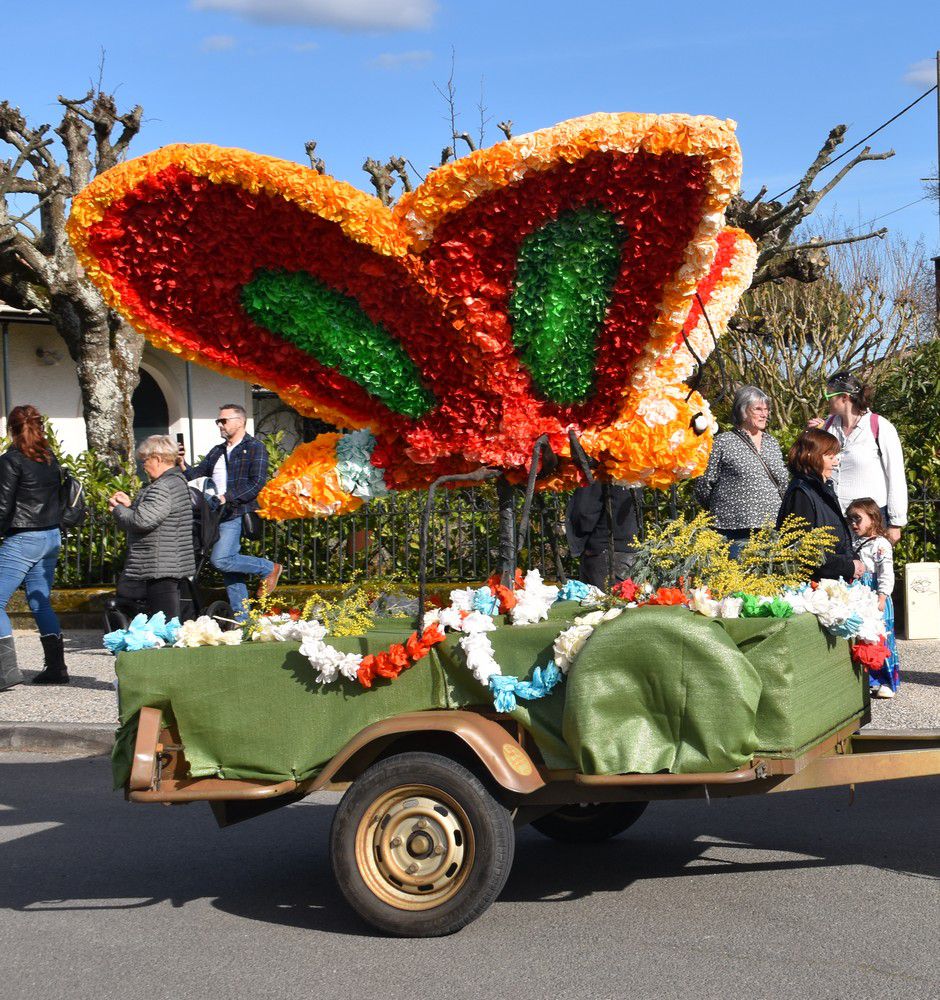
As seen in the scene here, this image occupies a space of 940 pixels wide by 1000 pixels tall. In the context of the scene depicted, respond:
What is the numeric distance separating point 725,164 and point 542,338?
92 cm

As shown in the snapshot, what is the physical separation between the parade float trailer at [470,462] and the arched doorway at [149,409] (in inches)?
772

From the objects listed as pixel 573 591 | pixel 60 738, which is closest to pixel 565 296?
pixel 573 591

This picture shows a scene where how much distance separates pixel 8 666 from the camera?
9711mm

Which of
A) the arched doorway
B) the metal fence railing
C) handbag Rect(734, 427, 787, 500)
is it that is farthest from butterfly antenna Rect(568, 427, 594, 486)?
the arched doorway

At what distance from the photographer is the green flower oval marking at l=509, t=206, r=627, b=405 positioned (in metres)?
4.58

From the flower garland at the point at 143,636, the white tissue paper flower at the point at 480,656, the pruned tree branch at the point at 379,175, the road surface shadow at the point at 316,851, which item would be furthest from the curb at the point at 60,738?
the pruned tree branch at the point at 379,175

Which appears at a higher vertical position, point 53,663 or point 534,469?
point 534,469

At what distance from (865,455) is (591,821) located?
11.5 feet

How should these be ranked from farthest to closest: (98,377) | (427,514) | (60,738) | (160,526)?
(98,377), (160,526), (60,738), (427,514)

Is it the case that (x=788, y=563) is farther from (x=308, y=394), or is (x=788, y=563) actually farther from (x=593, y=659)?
(x=308, y=394)

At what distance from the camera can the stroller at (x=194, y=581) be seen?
30.8ft

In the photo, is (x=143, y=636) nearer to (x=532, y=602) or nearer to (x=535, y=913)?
(x=532, y=602)

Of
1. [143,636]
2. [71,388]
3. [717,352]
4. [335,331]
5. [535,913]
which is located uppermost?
[71,388]

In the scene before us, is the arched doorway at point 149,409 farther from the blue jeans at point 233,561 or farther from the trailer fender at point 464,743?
the trailer fender at point 464,743
